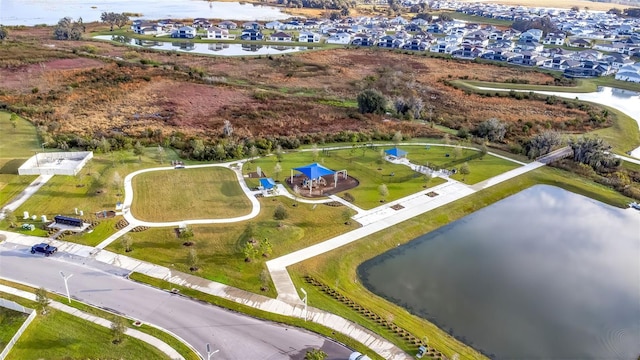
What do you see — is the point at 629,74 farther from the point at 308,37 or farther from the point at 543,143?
the point at 308,37

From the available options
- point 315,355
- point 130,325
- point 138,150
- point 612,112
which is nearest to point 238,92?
point 138,150

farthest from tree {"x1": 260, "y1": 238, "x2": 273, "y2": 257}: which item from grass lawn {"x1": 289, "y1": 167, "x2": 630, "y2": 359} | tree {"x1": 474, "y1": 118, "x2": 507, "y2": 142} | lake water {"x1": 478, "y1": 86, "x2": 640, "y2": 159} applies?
lake water {"x1": 478, "y1": 86, "x2": 640, "y2": 159}

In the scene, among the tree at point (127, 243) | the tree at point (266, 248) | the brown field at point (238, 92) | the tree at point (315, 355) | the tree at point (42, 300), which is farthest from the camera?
the brown field at point (238, 92)

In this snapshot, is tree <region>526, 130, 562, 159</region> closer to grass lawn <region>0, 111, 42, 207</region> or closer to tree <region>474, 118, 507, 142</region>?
tree <region>474, 118, 507, 142</region>

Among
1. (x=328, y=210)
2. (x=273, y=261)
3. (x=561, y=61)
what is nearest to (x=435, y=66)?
(x=561, y=61)

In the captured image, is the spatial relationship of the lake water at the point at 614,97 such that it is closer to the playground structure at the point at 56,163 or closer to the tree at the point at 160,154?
the tree at the point at 160,154

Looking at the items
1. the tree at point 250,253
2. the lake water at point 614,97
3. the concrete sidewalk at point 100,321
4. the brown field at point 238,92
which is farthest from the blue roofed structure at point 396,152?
the lake water at point 614,97
